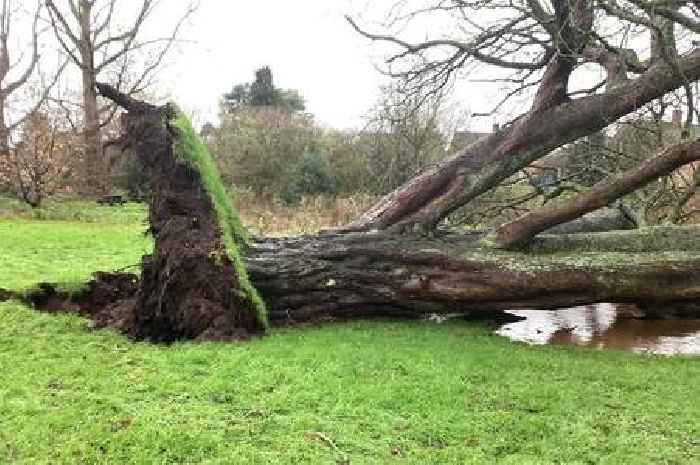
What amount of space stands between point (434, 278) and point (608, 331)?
255 cm

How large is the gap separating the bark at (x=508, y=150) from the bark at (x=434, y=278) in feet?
1.39

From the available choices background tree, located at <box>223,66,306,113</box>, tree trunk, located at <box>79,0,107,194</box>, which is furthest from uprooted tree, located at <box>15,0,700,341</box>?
background tree, located at <box>223,66,306,113</box>

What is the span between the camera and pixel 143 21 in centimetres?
3000

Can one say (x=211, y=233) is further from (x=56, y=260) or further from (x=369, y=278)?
(x=56, y=260)

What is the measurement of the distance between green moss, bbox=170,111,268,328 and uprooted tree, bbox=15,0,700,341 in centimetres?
2

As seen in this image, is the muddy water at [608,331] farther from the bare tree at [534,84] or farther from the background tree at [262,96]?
the background tree at [262,96]

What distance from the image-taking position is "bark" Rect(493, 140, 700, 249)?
8.60 metres

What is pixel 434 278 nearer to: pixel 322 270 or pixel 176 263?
pixel 322 270

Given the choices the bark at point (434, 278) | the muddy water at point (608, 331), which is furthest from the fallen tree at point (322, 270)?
the muddy water at point (608, 331)

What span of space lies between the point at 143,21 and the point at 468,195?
947 inches

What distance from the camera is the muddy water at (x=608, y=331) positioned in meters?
8.83

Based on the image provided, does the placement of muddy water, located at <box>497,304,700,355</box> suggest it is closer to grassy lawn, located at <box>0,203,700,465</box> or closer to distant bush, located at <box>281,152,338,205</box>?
grassy lawn, located at <box>0,203,700,465</box>

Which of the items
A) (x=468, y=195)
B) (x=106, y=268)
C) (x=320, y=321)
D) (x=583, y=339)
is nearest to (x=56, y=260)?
(x=106, y=268)

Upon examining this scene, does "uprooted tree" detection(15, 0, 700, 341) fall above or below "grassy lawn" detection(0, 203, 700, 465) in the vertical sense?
above
